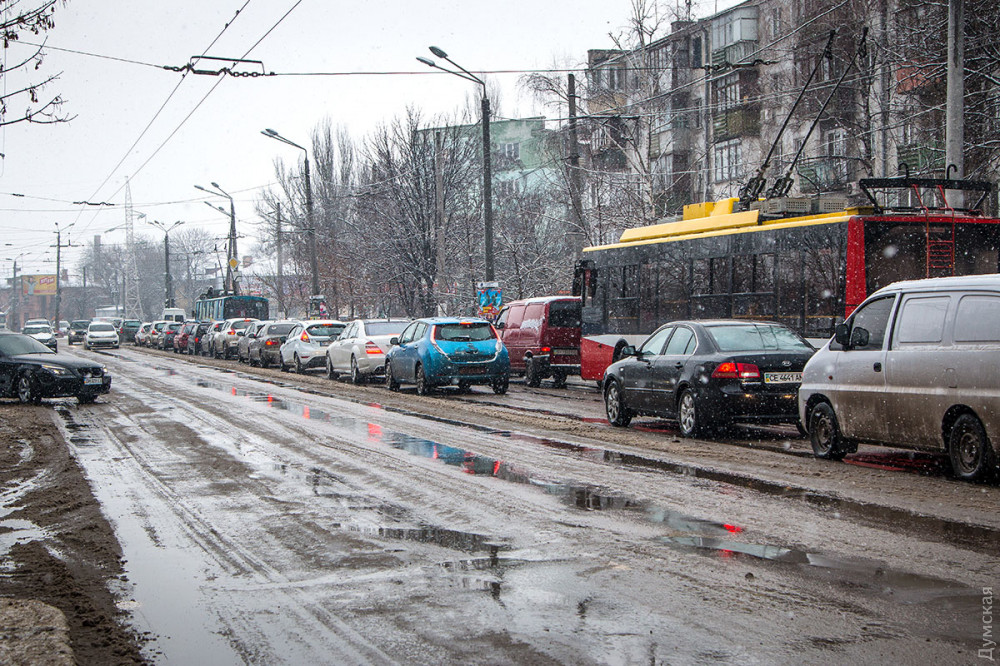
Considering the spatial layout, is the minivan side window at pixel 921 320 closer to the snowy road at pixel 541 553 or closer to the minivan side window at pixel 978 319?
the minivan side window at pixel 978 319

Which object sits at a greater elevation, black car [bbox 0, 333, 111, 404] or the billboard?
the billboard

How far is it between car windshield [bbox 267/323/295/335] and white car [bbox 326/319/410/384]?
979 centimetres

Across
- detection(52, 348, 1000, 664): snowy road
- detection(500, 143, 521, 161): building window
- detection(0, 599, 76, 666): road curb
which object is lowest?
detection(0, 599, 76, 666): road curb

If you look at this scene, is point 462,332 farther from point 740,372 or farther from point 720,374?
point 740,372

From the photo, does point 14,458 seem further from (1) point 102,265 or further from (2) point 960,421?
(1) point 102,265

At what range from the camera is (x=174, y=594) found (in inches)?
228

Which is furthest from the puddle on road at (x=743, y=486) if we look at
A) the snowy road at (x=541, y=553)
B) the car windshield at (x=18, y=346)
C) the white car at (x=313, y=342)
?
the white car at (x=313, y=342)

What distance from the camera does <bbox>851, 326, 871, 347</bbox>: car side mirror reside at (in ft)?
34.3

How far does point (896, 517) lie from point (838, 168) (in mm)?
31395

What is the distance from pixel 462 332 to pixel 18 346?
887 centimetres

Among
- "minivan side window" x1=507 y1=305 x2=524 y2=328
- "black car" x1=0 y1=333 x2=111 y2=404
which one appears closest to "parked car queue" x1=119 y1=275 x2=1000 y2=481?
"minivan side window" x1=507 y1=305 x2=524 y2=328

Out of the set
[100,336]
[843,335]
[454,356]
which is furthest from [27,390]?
[100,336]

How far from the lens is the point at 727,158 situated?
44312 mm

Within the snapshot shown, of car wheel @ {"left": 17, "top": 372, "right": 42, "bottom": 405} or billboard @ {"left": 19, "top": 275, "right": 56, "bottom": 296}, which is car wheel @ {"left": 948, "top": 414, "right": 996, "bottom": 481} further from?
billboard @ {"left": 19, "top": 275, "right": 56, "bottom": 296}
